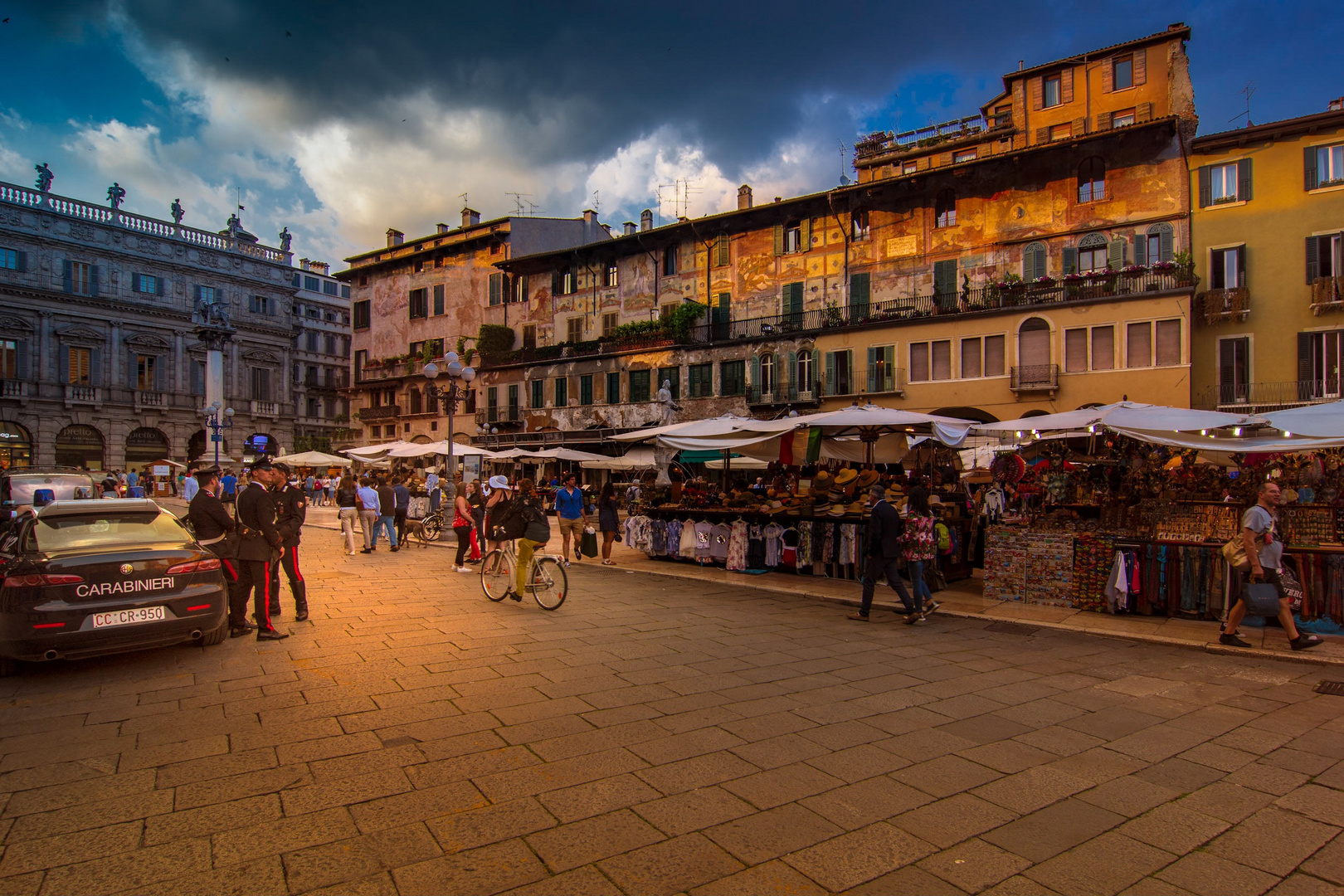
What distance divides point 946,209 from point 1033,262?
4.03m

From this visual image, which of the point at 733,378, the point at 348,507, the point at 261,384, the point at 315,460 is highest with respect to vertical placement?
the point at 261,384

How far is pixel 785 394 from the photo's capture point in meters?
30.3

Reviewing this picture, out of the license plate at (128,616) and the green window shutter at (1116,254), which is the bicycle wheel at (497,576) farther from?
the green window shutter at (1116,254)

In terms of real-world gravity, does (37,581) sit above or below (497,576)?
above

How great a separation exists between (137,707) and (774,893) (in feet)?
15.5

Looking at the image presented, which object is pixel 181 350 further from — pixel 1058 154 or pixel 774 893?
pixel 774 893

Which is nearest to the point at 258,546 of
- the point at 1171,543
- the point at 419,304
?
the point at 1171,543

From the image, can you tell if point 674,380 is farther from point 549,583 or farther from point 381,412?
point 549,583

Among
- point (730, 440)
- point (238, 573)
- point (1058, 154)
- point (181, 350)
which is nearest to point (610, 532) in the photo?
point (730, 440)

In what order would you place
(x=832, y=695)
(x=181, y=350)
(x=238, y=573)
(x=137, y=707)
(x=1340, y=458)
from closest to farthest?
(x=137, y=707)
(x=832, y=695)
(x=238, y=573)
(x=1340, y=458)
(x=181, y=350)

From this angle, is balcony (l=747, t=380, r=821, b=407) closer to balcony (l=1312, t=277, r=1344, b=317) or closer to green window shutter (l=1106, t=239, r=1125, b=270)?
green window shutter (l=1106, t=239, r=1125, b=270)

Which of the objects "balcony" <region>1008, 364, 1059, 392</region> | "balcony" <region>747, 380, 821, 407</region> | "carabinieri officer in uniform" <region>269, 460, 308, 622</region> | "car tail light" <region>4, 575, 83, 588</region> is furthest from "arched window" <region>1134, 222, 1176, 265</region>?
"car tail light" <region>4, 575, 83, 588</region>

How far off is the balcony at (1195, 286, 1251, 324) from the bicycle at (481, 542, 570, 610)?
24.5m

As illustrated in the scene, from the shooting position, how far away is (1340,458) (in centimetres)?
1066
